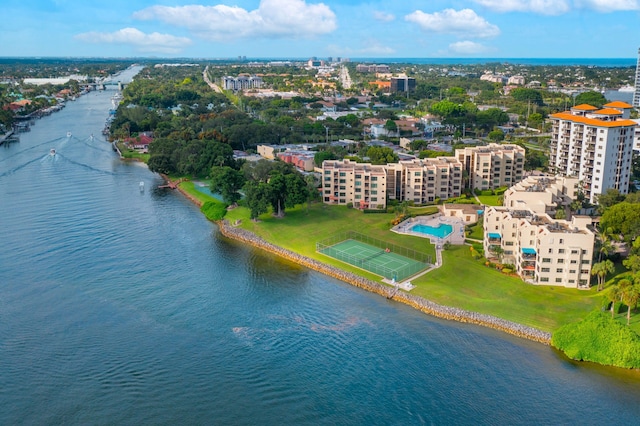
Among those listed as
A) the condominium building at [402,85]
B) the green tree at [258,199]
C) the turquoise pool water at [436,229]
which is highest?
the condominium building at [402,85]

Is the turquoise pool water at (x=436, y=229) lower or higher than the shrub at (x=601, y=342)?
higher

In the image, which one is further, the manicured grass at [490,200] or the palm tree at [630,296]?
the manicured grass at [490,200]

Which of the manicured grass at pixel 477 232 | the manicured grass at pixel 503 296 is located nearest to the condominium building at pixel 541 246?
the manicured grass at pixel 503 296

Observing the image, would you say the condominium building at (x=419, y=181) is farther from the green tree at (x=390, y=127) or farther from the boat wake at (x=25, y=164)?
the boat wake at (x=25, y=164)

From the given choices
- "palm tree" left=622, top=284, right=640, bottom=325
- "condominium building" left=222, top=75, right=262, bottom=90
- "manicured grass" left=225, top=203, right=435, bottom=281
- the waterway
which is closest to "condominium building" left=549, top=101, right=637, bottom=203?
"manicured grass" left=225, top=203, right=435, bottom=281

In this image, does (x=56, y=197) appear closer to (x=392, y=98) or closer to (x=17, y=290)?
(x=17, y=290)

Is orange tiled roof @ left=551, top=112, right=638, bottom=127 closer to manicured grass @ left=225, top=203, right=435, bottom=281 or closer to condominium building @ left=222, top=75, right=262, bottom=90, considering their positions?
manicured grass @ left=225, top=203, right=435, bottom=281

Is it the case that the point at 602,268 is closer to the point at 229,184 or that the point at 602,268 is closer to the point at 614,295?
the point at 614,295
